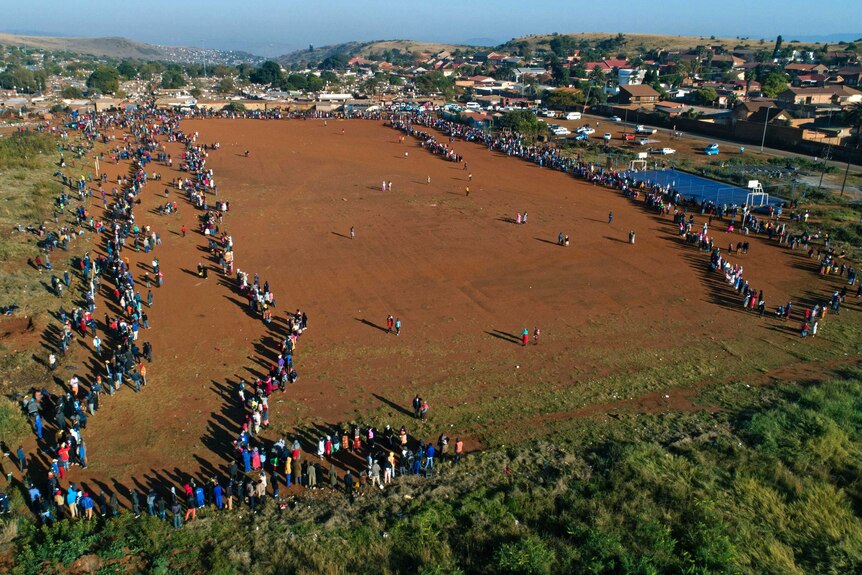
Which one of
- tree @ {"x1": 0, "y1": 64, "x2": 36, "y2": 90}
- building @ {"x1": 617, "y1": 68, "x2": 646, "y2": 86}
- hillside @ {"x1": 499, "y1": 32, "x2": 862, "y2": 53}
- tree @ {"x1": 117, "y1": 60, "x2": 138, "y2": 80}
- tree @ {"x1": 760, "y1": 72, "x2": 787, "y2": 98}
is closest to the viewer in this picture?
tree @ {"x1": 760, "y1": 72, "x2": 787, "y2": 98}

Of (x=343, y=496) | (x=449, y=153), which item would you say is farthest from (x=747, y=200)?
(x=343, y=496)

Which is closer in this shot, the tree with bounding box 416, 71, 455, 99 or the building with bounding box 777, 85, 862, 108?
the building with bounding box 777, 85, 862, 108

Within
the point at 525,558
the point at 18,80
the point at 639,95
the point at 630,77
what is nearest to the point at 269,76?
the point at 18,80

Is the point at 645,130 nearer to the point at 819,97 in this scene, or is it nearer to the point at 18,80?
the point at 819,97

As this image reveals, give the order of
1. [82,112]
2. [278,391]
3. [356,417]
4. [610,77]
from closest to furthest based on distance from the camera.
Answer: [356,417] < [278,391] < [82,112] < [610,77]

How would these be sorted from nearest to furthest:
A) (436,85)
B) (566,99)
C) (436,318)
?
(436,318), (566,99), (436,85)

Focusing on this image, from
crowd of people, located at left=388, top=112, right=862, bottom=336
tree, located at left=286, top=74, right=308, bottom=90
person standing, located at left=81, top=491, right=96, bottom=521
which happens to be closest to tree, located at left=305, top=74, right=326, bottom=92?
tree, located at left=286, top=74, right=308, bottom=90

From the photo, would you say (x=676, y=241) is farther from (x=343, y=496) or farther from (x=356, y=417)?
(x=343, y=496)

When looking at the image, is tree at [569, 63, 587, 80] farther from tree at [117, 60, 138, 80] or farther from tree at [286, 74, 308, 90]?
tree at [117, 60, 138, 80]

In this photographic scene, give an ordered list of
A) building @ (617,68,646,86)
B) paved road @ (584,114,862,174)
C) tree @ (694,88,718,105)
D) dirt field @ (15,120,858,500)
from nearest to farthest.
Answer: dirt field @ (15,120,858,500)
paved road @ (584,114,862,174)
tree @ (694,88,718,105)
building @ (617,68,646,86)
